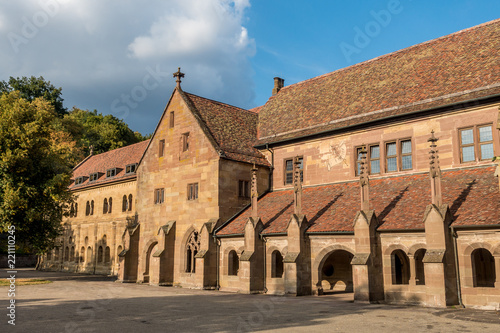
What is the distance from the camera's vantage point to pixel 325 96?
30.9 metres

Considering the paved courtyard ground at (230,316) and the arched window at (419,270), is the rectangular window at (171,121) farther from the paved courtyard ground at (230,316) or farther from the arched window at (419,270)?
the arched window at (419,270)

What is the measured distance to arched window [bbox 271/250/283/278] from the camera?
24.6m

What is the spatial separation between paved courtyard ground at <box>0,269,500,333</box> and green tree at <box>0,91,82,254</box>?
11.5 m

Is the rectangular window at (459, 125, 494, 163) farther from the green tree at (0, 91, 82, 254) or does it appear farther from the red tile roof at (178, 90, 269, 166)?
the green tree at (0, 91, 82, 254)

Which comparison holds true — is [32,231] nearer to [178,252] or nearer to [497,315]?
[178,252]

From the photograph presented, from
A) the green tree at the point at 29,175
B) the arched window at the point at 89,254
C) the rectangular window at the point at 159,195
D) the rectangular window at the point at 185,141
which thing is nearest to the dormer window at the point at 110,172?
the arched window at the point at 89,254

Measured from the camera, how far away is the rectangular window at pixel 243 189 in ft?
96.0

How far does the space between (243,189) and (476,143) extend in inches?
559

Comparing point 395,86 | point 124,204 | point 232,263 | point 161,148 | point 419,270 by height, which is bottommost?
point 419,270

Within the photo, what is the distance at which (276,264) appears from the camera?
26.7m

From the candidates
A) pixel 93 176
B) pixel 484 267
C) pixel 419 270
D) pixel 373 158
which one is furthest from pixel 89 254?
pixel 484 267

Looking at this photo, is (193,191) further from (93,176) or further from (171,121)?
(93,176)

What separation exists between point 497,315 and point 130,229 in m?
25.1

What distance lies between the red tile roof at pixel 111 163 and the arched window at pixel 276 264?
765 inches
